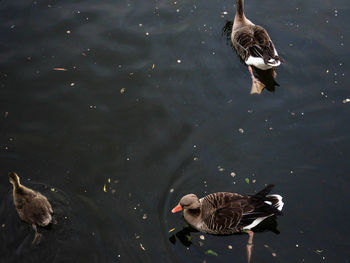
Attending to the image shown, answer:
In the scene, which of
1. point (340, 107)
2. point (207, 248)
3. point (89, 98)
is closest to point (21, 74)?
point (89, 98)

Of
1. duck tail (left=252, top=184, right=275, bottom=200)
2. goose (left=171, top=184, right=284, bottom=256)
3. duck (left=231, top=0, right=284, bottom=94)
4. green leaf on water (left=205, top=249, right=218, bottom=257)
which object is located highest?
duck (left=231, top=0, right=284, bottom=94)

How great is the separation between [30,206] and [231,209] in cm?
336

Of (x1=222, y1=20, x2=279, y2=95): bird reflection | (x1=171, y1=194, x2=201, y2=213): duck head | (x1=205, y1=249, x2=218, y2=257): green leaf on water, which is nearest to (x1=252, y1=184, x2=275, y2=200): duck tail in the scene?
(x1=171, y1=194, x2=201, y2=213): duck head

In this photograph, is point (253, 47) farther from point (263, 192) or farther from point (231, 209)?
point (231, 209)

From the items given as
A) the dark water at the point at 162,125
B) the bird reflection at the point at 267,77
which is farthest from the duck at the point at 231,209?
the bird reflection at the point at 267,77

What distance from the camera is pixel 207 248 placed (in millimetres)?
6891

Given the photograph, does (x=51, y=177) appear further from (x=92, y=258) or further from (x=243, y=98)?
(x=243, y=98)

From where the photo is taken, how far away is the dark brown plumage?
6.87 meters

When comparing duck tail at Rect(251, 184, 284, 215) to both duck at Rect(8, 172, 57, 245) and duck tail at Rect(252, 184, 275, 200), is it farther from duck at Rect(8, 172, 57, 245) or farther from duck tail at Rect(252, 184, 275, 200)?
duck at Rect(8, 172, 57, 245)

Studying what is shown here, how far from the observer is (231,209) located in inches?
271

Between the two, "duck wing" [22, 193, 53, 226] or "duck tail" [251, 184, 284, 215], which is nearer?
"duck wing" [22, 193, 53, 226]

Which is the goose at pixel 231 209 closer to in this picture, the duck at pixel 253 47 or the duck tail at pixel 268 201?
the duck tail at pixel 268 201

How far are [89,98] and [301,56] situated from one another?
16.4ft

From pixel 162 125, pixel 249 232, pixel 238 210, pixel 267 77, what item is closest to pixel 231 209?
pixel 238 210
